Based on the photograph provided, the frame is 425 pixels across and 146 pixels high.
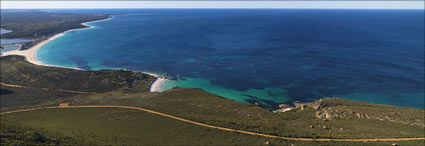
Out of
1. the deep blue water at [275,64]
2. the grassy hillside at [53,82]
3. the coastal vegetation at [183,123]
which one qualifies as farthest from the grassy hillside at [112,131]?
the deep blue water at [275,64]

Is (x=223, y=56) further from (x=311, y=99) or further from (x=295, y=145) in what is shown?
(x=295, y=145)

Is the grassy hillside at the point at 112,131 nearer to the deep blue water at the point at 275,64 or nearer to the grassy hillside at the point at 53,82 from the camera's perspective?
the grassy hillside at the point at 53,82

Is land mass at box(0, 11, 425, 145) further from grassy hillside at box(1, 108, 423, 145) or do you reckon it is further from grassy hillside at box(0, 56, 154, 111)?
grassy hillside at box(0, 56, 154, 111)

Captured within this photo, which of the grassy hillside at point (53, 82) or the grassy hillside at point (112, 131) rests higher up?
the grassy hillside at point (53, 82)

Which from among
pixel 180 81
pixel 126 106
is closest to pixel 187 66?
pixel 180 81

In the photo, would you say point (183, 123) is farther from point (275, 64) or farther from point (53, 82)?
point (275, 64)

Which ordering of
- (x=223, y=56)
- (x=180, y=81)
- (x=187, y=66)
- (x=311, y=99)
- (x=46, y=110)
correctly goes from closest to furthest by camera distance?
(x=46, y=110) < (x=311, y=99) < (x=180, y=81) < (x=187, y=66) < (x=223, y=56)

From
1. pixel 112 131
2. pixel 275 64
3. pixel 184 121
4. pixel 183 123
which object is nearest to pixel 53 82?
pixel 112 131

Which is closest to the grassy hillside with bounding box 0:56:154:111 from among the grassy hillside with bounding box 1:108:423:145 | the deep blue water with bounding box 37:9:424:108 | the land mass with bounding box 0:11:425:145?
the land mass with bounding box 0:11:425:145
